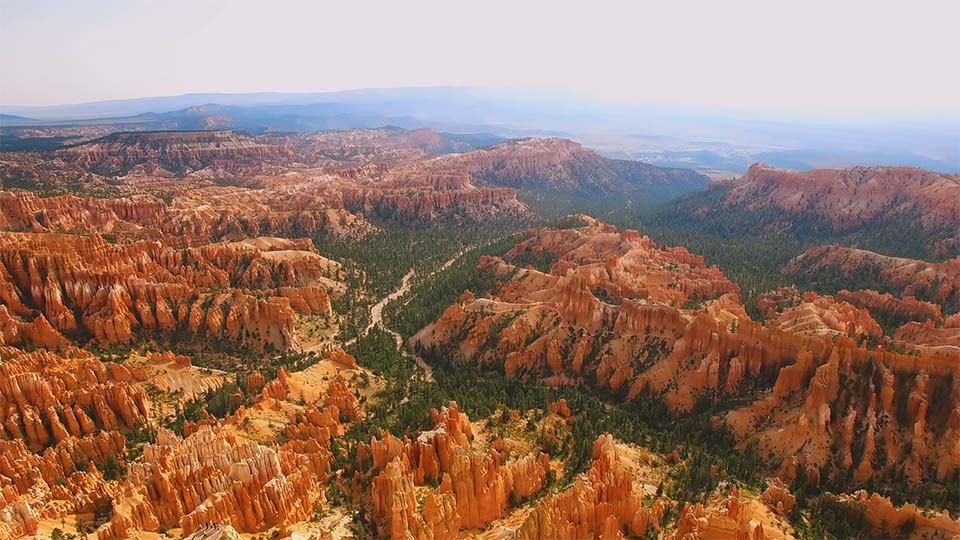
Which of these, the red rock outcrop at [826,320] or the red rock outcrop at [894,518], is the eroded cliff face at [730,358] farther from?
the red rock outcrop at [894,518]

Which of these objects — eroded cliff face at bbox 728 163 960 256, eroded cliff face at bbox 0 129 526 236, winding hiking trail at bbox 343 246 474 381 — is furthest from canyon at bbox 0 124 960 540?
eroded cliff face at bbox 728 163 960 256

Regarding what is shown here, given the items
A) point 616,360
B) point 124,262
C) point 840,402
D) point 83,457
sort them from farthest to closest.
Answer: point 124,262 → point 616,360 → point 840,402 → point 83,457

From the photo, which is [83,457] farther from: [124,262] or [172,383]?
[124,262]

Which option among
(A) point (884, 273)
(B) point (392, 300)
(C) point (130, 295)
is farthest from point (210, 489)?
(A) point (884, 273)

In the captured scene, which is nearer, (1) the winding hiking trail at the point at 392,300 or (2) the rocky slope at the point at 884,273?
(1) the winding hiking trail at the point at 392,300

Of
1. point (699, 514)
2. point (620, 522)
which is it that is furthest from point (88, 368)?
point (699, 514)

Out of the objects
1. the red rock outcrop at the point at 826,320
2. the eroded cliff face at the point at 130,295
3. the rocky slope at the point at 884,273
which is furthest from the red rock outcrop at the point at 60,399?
the rocky slope at the point at 884,273
